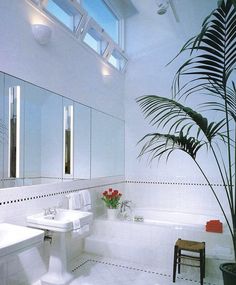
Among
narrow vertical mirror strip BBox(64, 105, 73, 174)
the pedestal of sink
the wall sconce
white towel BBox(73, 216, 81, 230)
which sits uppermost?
the wall sconce

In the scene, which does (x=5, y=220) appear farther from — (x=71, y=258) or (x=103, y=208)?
(x=103, y=208)

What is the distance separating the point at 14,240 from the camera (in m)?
1.88

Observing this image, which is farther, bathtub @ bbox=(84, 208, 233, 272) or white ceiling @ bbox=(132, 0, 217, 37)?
white ceiling @ bbox=(132, 0, 217, 37)

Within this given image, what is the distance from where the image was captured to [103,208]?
397 centimetres

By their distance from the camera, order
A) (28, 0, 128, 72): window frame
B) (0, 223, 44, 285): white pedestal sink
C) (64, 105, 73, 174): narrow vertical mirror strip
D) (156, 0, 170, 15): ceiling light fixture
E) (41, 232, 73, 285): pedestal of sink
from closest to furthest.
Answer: (0, 223, 44, 285): white pedestal sink, (41, 232, 73, 285): pedestal of sink, (28, 0, 128, 72): window frame, (64, 105, 73, 174): narrow vertical mirror strip, (156, 0, 170, 15): ceiling light fixture

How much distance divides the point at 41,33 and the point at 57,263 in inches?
94.9

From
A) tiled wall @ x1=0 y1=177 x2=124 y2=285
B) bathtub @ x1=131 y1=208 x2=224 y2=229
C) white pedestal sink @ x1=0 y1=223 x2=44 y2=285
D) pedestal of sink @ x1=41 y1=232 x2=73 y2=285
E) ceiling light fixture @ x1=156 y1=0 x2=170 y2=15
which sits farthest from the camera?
bathtub @ x1=131 y1=208 x2=224 y2=229

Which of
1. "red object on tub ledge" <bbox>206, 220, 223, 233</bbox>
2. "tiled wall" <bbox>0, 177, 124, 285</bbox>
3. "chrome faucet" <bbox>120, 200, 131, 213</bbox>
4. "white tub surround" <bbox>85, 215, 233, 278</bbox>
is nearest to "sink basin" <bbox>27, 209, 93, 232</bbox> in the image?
"tiled wall" <bbox>0, 177, 124, 285</bbox>

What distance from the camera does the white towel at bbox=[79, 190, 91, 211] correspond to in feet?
10.6

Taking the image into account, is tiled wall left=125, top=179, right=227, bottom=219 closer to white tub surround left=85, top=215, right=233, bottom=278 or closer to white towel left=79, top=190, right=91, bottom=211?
white tub surround left=85, top=215, right=233, bottom=278

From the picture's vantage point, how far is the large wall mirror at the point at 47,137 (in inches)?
98.8

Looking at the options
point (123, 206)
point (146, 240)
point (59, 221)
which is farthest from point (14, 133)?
point (123, 206)

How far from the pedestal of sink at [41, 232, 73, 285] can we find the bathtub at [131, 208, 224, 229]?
5.04ft

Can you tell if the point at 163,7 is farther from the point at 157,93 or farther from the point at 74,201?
the point at 74,201
